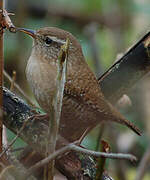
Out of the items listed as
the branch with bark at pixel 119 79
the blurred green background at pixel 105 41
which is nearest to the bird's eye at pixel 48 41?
the branch with bark at pixel 119 79

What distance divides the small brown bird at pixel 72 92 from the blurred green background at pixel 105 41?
564 millimetres

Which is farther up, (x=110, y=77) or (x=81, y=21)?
(x=110, y=77)

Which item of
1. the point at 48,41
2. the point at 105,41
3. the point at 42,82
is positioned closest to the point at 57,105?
the point at 42,82

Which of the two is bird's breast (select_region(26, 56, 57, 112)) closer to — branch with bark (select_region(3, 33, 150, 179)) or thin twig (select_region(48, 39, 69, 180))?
branch with bark (select_region(3, 33, 150, 179))

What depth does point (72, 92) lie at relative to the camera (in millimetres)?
1990

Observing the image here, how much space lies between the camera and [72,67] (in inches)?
83.6

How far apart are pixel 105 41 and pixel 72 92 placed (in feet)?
9.79

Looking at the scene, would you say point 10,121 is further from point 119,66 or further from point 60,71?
point 119,66

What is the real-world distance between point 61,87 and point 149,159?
1426mm

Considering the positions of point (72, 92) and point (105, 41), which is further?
point (105, 41)

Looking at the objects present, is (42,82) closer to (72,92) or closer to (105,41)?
(72,92)

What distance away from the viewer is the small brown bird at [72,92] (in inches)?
78.2

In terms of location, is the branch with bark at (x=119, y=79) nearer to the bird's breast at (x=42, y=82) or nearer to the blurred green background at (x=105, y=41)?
the bird's breast at (x=42, y=82)

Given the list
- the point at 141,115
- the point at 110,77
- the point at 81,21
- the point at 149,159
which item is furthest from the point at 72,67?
the point at 81,21
